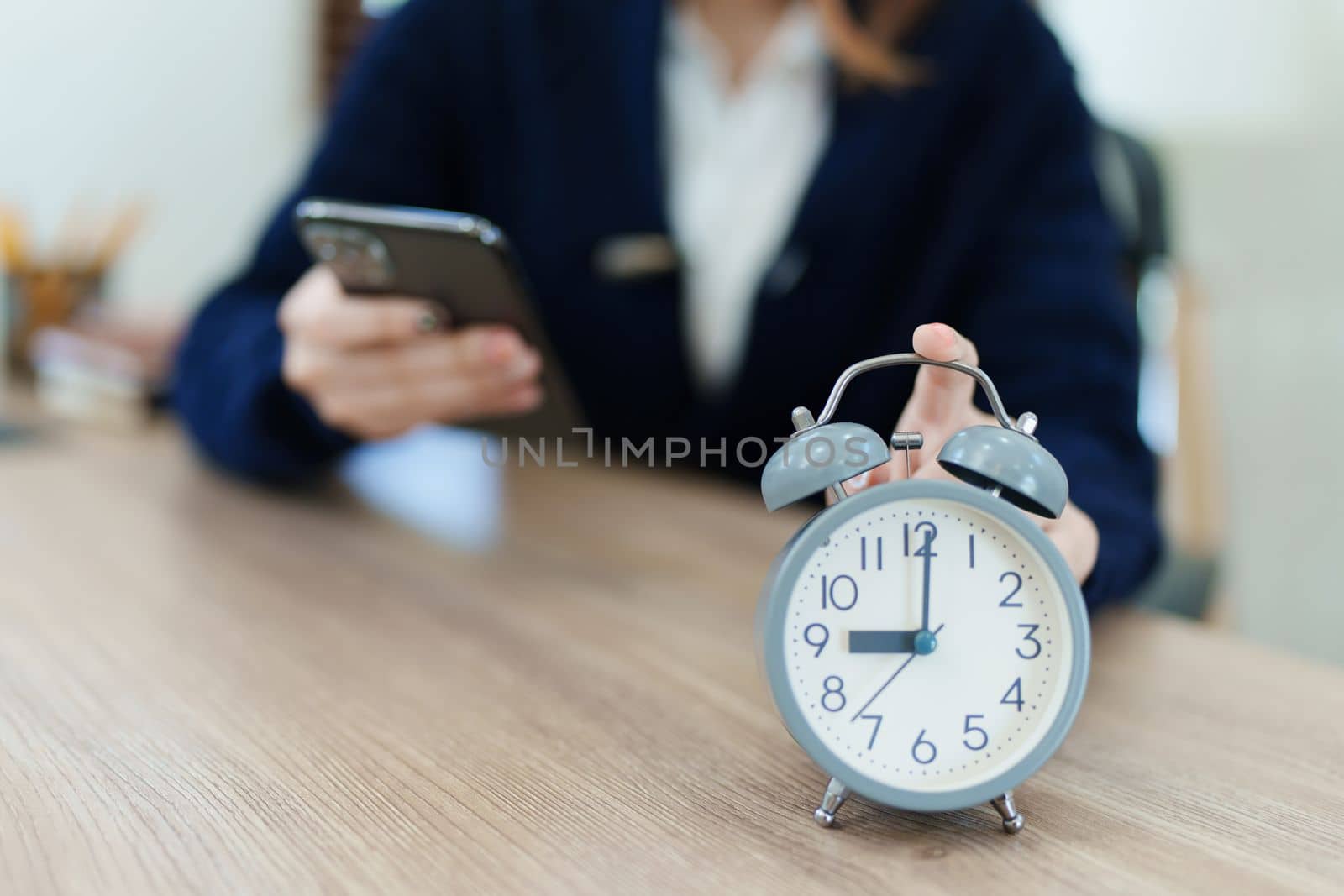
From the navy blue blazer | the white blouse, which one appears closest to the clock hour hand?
the navy blue blazer

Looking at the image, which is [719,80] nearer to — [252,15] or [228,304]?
[228,304]

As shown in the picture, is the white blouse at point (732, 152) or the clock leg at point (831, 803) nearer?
the clock leg at point (831, 803)

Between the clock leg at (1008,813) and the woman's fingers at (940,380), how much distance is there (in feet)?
0.49

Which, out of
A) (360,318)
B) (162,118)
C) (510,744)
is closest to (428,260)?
(360,318)

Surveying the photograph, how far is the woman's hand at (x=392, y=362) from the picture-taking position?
30.1 inches

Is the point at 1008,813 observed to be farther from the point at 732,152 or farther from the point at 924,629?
the point at 732,152

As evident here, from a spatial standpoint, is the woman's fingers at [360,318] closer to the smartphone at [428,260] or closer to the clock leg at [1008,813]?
the smartphone at [428,260]

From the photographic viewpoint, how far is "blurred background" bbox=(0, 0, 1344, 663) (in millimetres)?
1303

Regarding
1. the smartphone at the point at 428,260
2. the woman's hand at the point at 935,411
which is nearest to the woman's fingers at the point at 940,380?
the woman's hand at the point at 935,411

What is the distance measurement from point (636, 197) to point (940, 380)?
652 millimetres

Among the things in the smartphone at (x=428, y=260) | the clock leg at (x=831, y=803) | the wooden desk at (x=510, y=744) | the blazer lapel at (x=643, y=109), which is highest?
the blazer lapel at (x=643, y=109)

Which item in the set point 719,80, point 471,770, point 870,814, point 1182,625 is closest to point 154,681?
point 471,770

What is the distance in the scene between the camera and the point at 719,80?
1095mm

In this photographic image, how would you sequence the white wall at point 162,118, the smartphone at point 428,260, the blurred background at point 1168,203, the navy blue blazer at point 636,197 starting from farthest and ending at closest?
the white wall at point 162,118, the blurred background at point 1168,203, the navy blue blazer at point 636,197, the smartphone at point 428,260
